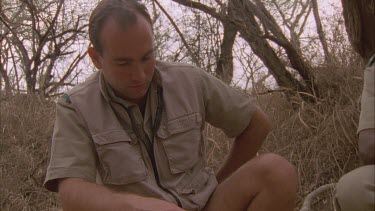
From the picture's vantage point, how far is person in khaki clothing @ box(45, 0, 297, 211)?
92.4 inches

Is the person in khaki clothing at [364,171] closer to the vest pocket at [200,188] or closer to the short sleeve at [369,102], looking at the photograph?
the short sleeve at [369,102]

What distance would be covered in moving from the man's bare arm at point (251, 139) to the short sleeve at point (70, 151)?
0.66m

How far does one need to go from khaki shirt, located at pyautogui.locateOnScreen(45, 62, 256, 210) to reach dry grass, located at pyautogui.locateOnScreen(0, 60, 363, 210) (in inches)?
46.2

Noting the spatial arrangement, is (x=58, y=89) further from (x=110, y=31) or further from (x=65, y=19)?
(x=110, y=31)

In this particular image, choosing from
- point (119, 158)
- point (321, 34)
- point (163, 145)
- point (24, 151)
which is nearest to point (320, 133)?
point (321, 34)

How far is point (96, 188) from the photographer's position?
2264 millimetres

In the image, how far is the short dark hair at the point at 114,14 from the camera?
2400mm

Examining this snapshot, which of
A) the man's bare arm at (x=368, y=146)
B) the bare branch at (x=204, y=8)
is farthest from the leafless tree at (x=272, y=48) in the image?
the man's bare arm at (x=368, y=146)

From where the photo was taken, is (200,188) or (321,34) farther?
(321,34)

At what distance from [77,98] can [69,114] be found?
0.24 ft

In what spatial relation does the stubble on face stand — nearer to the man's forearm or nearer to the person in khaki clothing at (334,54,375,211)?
the man's forearm

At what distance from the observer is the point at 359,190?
199 centimetres

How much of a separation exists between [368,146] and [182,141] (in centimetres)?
75

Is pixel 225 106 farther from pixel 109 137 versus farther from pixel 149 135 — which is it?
pixel 109 137
